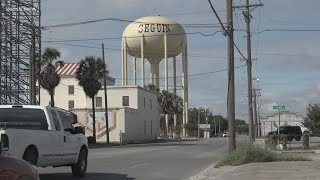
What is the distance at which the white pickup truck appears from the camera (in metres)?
13.9

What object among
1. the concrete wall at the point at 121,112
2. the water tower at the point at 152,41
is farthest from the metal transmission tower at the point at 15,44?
the water tower at the point at 152,41

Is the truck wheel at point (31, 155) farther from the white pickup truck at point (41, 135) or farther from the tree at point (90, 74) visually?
the tree at point (90, 74)

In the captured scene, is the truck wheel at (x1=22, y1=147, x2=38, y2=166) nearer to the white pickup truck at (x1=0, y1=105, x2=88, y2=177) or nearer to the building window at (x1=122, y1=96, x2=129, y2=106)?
the white pickup truck at (x1=0, y1=105, x2=88, y2=177)

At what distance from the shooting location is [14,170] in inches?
250

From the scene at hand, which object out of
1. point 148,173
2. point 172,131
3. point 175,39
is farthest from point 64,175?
point 172,131

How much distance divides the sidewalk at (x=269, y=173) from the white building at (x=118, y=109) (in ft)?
169

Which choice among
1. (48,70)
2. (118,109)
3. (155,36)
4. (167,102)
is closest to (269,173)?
(48,70)

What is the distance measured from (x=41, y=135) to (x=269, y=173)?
6.95 m

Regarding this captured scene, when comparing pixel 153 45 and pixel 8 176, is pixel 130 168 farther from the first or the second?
pixel 153 45

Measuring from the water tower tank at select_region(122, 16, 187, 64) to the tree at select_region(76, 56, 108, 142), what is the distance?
101 ft

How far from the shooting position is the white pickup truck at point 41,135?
13883mm

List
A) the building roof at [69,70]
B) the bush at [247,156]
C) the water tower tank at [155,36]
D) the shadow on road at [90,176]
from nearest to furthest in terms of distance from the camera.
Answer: the shadow on road at [90,176], the bush at [247,156], the water tower tank at [155,36], the building roof at [69,70]

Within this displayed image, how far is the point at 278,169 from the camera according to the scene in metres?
18.7

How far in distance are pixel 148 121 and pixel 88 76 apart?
93.6ft
